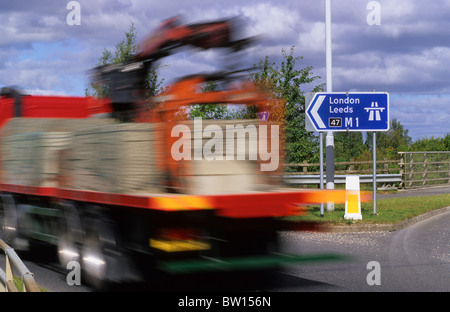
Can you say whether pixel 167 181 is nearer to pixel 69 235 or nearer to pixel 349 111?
pixel 69 235

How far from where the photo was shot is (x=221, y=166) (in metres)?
7.96

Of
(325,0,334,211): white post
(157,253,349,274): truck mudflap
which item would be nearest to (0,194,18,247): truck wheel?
(157,253,349,274): truck mudflap

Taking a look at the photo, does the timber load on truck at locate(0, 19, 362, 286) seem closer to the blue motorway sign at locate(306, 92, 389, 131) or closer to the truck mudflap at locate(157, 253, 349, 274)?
the truck mudflap at locate(157, 253, 349, 274)

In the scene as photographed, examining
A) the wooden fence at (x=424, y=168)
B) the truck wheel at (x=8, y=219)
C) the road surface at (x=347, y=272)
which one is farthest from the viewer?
the wooden fence at (x=424, y=168)

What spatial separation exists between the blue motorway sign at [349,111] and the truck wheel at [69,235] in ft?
31.9

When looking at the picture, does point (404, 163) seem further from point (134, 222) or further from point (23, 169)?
point (134, 222)

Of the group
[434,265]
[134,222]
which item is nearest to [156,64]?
[134,222]

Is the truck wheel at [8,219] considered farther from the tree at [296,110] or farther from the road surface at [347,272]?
the tree at [296,110]

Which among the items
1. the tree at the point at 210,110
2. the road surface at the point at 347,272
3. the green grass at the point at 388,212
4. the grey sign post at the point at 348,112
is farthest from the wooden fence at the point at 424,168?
the tree at the point at 210,110

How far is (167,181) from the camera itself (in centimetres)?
755

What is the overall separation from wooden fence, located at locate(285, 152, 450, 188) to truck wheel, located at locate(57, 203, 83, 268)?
72.9ft

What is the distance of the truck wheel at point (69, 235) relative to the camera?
8.75 metres

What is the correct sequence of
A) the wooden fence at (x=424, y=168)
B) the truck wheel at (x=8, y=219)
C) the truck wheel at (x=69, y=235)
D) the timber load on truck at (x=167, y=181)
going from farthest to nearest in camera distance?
the wooden fence at (x=424, y=168), the truck wheel at (x=8, y=219), the truck wheel at (x=69, y=235), the timber load on truck at (x=167, y=181)

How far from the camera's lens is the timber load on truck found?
7184mm
